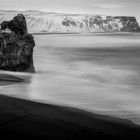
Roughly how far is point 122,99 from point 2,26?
769 centimetres

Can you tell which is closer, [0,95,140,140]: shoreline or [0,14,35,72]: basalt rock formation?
[0,95,140,140]: shoreline

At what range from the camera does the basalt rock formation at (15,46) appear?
14047 millimetres

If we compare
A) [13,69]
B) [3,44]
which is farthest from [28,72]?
[3,44]

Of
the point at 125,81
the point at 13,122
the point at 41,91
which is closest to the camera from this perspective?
the point at 13,122

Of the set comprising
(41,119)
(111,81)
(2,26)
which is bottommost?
(111,81)

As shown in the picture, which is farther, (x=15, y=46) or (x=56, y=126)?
(x=15, y=46)

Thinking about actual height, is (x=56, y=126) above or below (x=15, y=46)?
below

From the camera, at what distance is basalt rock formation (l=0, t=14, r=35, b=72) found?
14047 millimetres

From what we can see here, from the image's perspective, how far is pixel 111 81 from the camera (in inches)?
593

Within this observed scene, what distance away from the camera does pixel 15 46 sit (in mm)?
14242

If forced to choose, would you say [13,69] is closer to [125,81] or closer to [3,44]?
[3,44]

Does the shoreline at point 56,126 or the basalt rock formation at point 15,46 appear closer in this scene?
the shoreline at point 56,126

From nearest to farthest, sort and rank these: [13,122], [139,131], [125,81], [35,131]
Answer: [35,131] → [13,122] → [139,131] → [125,81]

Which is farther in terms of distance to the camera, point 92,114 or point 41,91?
point 41,91
